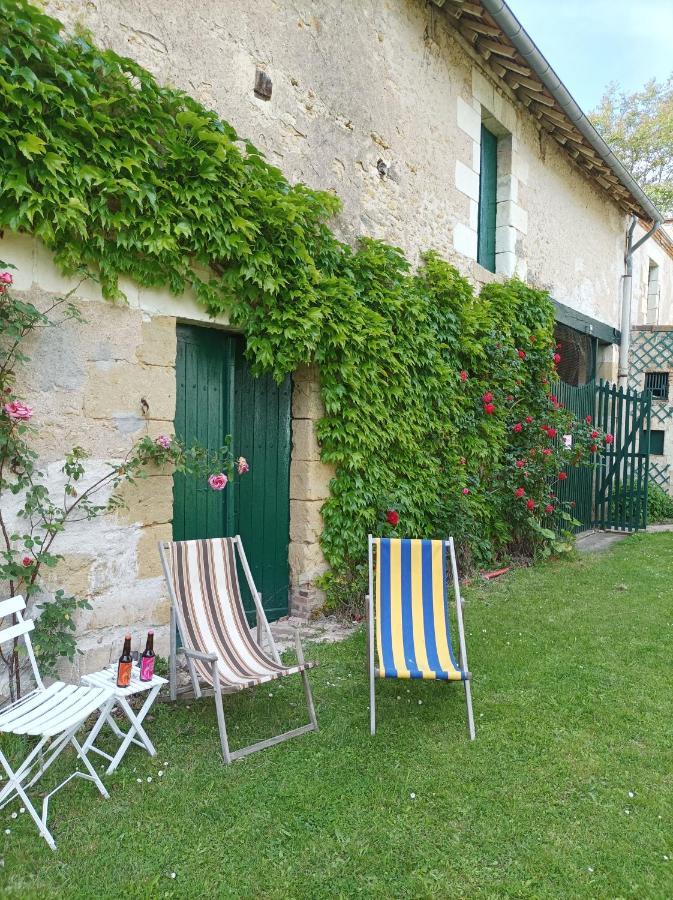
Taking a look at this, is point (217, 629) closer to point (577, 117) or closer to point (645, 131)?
point (577, 117)

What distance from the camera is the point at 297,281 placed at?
4293 mm

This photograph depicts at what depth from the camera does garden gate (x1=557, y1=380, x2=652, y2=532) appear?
28.9ft

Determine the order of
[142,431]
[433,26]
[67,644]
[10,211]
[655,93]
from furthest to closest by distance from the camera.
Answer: [655,93], [433,26], [142,431], [67,644], [10,211]

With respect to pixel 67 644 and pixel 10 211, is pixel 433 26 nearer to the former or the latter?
pixel 10 211

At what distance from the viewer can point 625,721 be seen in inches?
127

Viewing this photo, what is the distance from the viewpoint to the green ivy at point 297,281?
3.00 meters

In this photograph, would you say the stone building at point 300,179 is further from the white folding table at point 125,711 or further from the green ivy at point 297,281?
the white folding table at point 125,711

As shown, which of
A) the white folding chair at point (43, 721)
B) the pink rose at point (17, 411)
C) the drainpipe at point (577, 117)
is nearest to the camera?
the white folding chair at point (43, 721)

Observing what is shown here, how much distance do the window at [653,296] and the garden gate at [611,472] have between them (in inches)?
193

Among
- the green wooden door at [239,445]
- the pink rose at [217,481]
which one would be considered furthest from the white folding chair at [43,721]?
the green wooden door at [239,445]

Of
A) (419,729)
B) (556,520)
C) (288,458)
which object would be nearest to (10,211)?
(288,458)

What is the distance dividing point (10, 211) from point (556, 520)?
666 cm

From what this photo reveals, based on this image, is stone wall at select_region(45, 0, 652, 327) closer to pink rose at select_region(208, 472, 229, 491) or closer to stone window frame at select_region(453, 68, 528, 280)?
stone window frame at select_region(453, 68, 528, 280)

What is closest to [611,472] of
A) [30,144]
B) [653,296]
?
[653,296]
